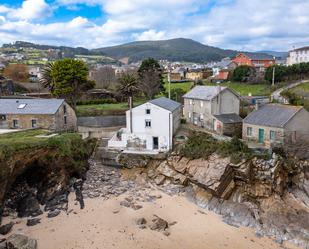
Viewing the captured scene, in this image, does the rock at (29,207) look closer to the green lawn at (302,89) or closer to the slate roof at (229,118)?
the slate roof at (229,118)

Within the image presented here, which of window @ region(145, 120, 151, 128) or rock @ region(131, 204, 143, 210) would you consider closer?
rock @ region(131, 204, 143, 210)

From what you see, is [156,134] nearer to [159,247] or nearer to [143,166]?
[143,166]

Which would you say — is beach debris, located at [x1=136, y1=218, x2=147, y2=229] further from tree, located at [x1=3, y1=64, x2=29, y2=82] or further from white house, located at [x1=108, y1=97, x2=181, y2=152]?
tree, located at [x1=3, y1=64, x2=29, y2=82]

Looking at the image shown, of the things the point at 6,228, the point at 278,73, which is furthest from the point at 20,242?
the point at 278,73

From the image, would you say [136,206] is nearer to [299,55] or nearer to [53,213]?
[53,213]

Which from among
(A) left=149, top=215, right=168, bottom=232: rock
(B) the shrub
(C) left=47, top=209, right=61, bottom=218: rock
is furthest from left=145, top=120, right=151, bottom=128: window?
(B) the shrub

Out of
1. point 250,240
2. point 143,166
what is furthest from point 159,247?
point 143,166

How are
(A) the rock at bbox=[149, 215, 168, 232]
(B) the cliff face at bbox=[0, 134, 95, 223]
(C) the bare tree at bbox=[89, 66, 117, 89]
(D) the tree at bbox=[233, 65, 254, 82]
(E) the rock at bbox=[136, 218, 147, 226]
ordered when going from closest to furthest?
(A) the rock at bbox=[149, 215, 168, 232]
(E) the rock at bbox=[136, 218, 147, 226]
(B) the cliff face at bbox=[0, 134, 95, 223]
(D) the tree at bbox=[233, 65, 254, 82]
(C) the bare tree at bbox=[89, 66, 117, 89]
